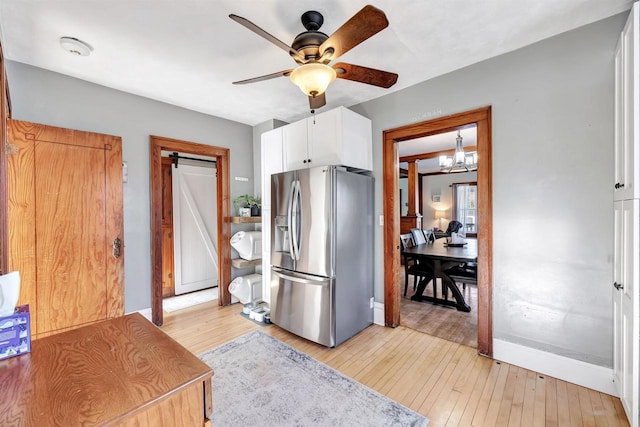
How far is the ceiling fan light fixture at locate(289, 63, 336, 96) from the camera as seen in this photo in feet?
5.45

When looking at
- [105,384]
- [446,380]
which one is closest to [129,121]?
[105,384]

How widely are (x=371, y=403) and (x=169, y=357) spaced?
1.46m

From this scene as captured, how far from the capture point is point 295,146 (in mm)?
3158

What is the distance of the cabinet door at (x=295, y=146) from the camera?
3053 mm

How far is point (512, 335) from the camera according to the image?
2.31 m

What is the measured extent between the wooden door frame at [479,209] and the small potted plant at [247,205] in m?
1.84

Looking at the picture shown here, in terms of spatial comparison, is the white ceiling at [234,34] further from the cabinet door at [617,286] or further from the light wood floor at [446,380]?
the light wood floor at [446,380]

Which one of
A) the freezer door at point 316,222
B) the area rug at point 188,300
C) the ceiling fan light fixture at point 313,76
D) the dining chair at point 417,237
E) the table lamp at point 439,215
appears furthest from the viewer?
the table lamp at point 439,215

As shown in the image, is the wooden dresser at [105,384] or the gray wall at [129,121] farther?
the gray wall at [129,121]

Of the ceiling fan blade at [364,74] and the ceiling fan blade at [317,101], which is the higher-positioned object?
the ceiling fan blade at [364,74]

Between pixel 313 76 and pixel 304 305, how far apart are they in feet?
6.74

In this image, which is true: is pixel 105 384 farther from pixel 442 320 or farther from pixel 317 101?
pixel 442 320

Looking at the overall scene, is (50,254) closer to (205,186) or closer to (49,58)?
(49,58)

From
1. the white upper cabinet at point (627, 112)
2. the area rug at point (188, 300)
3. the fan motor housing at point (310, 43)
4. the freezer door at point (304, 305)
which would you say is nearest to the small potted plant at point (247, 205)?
the freezer door at point (304, 305)
